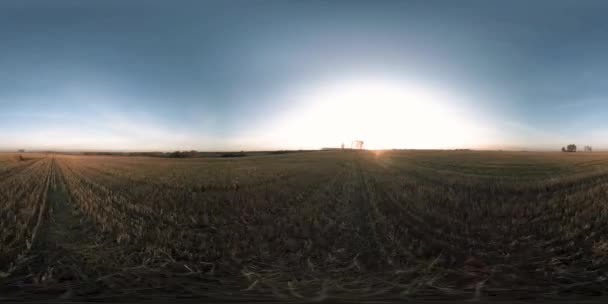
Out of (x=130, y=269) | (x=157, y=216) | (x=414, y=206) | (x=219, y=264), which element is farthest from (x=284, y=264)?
(x=414, y=206)

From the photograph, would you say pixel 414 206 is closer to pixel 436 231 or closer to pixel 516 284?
pixel 436 231

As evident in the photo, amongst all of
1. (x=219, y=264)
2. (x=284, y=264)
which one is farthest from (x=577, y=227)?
(x=219, y=264)

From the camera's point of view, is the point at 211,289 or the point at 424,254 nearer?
the point at 211,289

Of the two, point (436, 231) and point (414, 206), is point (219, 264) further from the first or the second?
point (414, 206)

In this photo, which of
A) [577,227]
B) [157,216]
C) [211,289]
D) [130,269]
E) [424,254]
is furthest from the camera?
[157,216]

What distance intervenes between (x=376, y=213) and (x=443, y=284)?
4.37m

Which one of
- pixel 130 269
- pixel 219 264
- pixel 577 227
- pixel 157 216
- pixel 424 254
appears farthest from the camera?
pixel 157 216

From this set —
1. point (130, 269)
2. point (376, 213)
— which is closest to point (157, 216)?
point (130, 269)

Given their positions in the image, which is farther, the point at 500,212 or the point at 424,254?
the point at 500,212

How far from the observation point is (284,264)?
4.31 metres

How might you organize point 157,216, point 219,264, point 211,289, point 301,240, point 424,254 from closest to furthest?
point 211,289
point 219,264
point 424,254
point 301,240
point 157,216

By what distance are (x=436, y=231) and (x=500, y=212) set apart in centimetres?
319

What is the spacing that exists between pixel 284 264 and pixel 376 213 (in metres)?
4.30

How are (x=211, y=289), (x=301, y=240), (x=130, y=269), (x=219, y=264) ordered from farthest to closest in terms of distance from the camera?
(x=301, y=240), (x=219, y=264), (x=130, y=269), (x=211, y=289)
